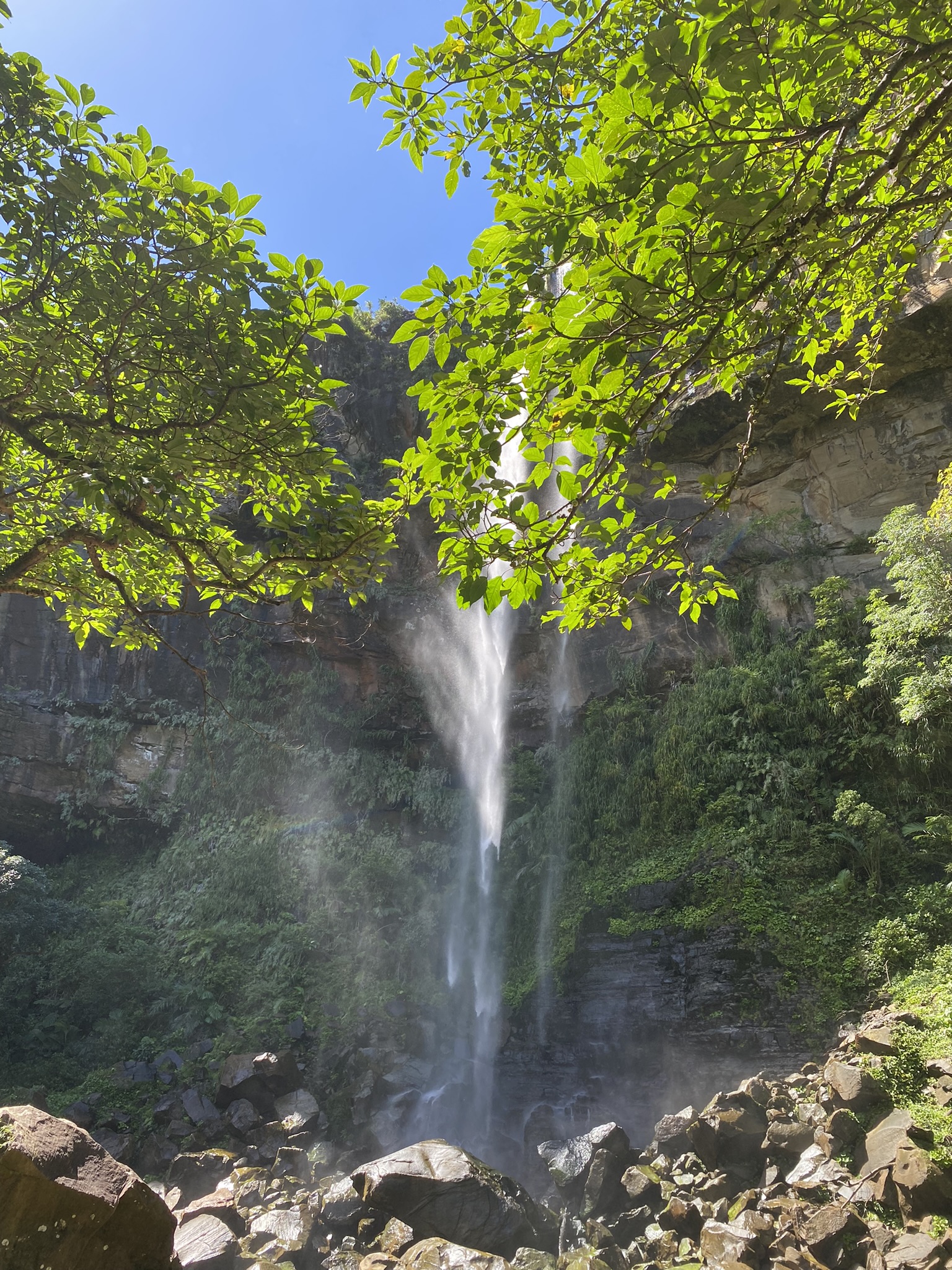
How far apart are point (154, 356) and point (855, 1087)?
26.4ft

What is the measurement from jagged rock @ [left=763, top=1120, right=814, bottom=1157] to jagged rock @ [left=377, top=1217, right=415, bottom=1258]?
11.8 ft

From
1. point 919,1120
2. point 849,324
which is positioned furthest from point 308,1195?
point 849,324

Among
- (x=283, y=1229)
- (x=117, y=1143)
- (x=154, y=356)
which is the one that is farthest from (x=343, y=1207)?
(x=154, y=356)

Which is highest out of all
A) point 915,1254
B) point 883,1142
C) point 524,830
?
point 524,830

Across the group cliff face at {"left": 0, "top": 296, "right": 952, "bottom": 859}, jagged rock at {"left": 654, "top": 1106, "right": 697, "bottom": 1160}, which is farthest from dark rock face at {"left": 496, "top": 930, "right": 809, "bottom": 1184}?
cliff face at {"left": 0, "top": 296, "right": 952, "bottom": 859}

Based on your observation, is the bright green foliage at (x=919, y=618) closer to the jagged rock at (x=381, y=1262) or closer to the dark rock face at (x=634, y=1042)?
the dark rock face at (x=634, y=1042)

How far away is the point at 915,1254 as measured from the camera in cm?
446

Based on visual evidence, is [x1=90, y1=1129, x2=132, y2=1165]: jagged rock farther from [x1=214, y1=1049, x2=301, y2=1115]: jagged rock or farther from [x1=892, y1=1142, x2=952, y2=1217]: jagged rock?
[x1=892, y1=1142, x2=952, y2=1217]: jagged rock

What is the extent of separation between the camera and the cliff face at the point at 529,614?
12.5 metres

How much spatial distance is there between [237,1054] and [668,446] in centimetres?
1422

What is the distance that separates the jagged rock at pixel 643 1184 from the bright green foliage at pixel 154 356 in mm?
6910

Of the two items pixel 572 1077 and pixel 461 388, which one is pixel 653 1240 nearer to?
pixel 572 1077

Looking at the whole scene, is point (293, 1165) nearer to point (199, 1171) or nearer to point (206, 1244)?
point (199, 1171)

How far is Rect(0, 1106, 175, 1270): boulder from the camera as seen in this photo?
4043 mm
